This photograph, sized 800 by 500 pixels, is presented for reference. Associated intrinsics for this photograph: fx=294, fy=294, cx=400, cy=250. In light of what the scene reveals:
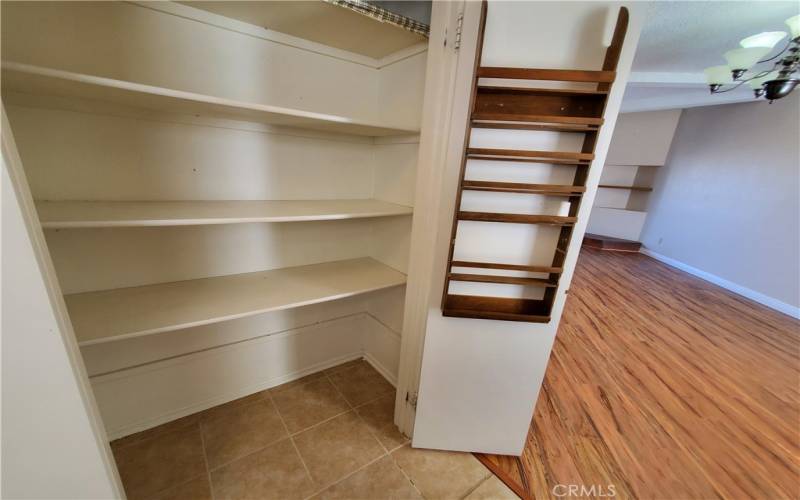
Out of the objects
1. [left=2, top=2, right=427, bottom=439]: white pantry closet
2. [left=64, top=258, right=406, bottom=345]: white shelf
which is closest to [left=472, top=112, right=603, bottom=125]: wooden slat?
[left=2, top=2, right=427, bottom=439]: white pantry closet

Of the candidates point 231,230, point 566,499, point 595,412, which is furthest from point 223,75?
point 595,412

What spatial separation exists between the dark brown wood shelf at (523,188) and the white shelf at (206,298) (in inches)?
31.2

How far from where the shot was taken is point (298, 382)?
1919 millimetres

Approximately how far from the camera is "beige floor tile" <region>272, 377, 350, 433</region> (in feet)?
5.38

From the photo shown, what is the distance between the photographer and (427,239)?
4.25 ft

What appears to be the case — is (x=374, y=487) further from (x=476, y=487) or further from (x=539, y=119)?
(x=539, y=119)

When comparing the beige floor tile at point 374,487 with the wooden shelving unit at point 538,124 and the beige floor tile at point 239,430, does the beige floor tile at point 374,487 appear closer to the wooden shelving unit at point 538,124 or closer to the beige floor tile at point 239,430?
the beige floor tile at point 239,430

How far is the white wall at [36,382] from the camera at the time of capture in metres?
0.60

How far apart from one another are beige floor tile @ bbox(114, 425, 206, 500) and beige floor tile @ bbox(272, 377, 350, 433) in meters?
0.41

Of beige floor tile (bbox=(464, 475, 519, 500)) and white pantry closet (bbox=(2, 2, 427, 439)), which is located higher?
white pantry closet (bbox=(2, 2, 427, 439))

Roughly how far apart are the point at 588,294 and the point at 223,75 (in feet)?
13.8

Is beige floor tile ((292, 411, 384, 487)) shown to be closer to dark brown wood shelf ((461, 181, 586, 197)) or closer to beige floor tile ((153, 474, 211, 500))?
beige floor tile ((153, 474, 211, 500))

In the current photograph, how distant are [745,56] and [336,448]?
3712 mm

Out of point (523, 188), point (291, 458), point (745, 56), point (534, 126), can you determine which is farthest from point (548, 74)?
point (745, 56)
